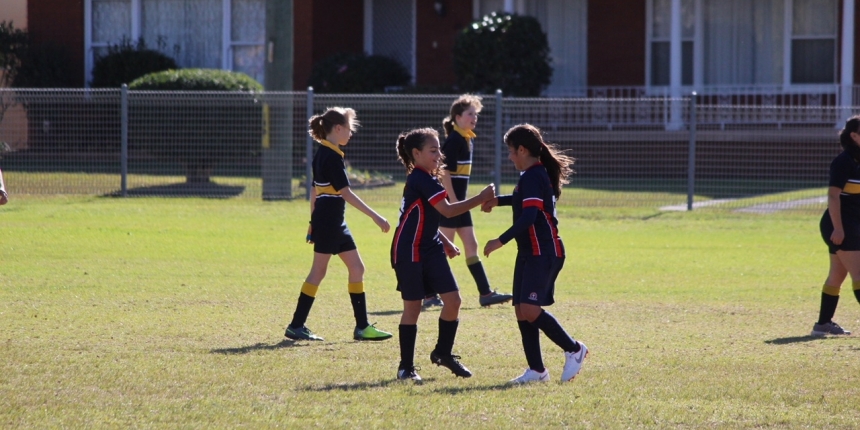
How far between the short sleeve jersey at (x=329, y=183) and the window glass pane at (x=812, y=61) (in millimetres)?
18547

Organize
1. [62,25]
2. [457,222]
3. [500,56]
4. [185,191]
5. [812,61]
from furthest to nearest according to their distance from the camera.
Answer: [62,25] < [812,61] < [500,56] < [185,191] < [457,222]

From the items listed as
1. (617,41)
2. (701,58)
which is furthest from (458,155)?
(617,41)

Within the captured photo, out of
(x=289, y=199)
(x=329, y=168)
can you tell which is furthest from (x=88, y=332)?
(x=289, y=199)

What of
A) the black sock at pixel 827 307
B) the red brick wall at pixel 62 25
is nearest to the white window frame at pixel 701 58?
the red brick wall at pixel 62 25

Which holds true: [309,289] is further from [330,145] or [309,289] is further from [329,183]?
[330,145]

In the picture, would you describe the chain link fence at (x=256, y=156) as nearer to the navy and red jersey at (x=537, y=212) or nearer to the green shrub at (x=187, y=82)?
the green shrub at (x=187, y=82)

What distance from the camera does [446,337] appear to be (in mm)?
6176

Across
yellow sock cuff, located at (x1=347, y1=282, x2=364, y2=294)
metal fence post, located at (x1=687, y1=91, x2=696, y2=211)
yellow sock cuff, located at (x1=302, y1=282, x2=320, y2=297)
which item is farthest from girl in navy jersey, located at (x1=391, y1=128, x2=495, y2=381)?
metal fence post, located at (x1=687, y1=91, x2=696, y2=211)

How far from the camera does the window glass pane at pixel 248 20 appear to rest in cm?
2473

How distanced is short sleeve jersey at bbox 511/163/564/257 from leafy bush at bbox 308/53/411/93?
57.4ft

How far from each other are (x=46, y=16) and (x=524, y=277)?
74.6 feet

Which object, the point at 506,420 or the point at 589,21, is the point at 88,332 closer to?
the point at 506,420

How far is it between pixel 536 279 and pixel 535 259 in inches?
4.6

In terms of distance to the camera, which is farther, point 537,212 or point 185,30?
point 185,30
